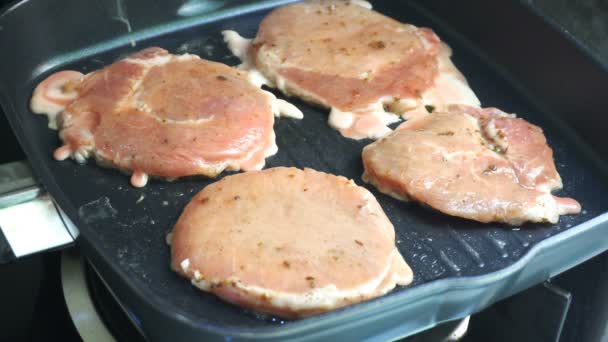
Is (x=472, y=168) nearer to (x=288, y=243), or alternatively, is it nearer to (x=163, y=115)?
(x=288, y=243)

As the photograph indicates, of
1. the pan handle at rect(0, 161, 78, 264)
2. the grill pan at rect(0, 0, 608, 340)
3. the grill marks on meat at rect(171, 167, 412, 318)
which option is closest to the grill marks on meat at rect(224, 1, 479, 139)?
the grill pan at rect(0, 0, 608, 340)

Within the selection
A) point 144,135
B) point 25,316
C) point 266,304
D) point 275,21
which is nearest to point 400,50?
point 275,21

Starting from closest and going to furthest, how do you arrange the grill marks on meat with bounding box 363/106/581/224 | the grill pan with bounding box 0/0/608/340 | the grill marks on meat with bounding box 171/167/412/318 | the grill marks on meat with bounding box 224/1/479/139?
the grill pan with bounding box 0/0/608/340
the grill marks on meat with bounding box 171/167/412/318
the grill marks on meat with bounding box 363/106/581/224
the grill marks on meat with bounding box 224/1/479/139

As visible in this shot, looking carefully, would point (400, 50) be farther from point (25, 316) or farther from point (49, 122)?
point (25, 316)

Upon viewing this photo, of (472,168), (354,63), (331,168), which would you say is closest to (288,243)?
(331,168)

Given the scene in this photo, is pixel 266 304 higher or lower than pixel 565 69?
lower

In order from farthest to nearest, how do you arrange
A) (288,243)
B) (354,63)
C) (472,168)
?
(354,63)
(472,168)
(288,243)

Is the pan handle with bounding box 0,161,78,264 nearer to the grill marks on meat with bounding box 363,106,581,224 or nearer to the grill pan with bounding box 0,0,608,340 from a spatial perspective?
the grill pan with bounding box 0,0,608,340
